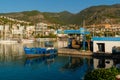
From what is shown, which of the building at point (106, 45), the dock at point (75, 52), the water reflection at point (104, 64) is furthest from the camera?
the dock at point (75, 52)

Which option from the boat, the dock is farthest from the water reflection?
the boat

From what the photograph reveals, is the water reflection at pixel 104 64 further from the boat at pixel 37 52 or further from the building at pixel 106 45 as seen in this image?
the boat at pixel 37 52

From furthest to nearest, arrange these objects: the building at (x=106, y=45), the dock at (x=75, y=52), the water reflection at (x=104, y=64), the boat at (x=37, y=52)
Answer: the boat at (x=37, y=52)
the dock at (x=75, y=52)
the building at (x=106, y=45)
the water reflection at (x=104, y=64)

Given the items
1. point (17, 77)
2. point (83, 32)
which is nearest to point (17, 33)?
point (83, 32)

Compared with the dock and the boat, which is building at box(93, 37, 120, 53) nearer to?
the dock

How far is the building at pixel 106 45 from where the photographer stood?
55750 millimetres

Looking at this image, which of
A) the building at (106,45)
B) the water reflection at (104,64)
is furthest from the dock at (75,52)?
the water reflection at (104,64)

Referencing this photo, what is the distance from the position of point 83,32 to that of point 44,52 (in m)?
12.3

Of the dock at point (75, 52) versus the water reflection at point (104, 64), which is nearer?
the water reflection at point (104, 64)

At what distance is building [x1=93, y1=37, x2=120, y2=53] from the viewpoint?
55.8 metres

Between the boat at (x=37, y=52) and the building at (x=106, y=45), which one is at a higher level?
the building at (x=106, y=45)

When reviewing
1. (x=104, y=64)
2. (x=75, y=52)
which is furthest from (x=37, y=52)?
(x=104, y=64)

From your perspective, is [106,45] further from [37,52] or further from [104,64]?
[37,52]

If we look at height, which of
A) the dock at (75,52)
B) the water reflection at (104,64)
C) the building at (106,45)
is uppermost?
the building at (106,45)
